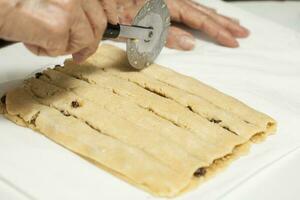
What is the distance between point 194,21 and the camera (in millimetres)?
1796

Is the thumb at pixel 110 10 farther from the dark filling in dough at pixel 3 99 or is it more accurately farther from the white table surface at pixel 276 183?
the white table surface at pixel 276 183

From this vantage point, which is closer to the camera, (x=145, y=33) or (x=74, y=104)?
(x=74, y=104)

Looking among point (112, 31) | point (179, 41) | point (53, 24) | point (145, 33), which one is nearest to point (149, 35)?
point (145, 33)

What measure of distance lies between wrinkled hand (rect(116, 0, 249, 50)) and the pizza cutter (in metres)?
0.20

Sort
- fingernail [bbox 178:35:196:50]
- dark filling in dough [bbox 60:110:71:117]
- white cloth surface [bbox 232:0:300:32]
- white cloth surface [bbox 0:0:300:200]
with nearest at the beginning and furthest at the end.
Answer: white cloth surface [bbox 0:0:300:200] → dark filling in dough [bbox 60:110:71:117] → fingernail [bbox 178:35:196:50] → white cloth surface [bbox 232:0:300:32]

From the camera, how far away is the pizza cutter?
136 centimetres

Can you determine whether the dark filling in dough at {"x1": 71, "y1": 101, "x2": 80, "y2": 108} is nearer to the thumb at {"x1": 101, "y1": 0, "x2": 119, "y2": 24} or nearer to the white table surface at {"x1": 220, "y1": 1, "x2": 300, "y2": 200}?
the thumb at {"x1": 101, "y1": 0, "x2": 119, "y2": 24}

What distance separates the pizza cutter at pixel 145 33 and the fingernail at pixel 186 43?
0.17m

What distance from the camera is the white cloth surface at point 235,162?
107cm

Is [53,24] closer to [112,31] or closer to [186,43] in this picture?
[112,31]

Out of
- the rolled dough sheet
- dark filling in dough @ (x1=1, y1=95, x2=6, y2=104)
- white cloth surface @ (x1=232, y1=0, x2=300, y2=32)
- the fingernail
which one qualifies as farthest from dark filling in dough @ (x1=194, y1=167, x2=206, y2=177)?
white cloth surface @ (x1=232, y1=0, x2=300, y2=32)

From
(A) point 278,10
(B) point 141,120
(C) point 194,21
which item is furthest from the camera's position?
(A) point 278,10

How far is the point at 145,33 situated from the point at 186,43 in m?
0.30

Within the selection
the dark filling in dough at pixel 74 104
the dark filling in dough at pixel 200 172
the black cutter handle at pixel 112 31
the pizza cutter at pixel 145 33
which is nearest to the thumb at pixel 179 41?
the pizza cutter at pixel 145 33
